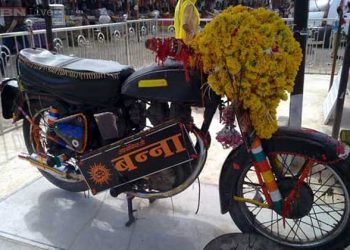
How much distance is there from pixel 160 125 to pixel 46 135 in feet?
3.47

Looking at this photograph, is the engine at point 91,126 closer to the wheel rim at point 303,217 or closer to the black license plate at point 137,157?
the black license plate at point 137,157

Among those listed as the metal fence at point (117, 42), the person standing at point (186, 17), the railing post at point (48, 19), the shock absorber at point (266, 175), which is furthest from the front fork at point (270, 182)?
the metal fence at point (117, 42)

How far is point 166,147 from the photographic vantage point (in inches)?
87.0

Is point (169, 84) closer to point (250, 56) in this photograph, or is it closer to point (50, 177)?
point (250, 56)

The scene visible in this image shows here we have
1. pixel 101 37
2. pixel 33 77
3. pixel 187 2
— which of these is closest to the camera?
pixel 33 77

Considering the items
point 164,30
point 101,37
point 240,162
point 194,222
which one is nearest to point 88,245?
point 194,222

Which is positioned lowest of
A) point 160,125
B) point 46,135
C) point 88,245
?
point 88,245

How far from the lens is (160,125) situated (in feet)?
7.21

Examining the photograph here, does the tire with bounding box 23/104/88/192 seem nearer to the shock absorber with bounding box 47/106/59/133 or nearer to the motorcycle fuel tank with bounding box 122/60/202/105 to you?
the shock absorber with bounding box 47/106/59/133

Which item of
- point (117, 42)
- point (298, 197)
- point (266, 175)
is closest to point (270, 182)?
point (266, 175)

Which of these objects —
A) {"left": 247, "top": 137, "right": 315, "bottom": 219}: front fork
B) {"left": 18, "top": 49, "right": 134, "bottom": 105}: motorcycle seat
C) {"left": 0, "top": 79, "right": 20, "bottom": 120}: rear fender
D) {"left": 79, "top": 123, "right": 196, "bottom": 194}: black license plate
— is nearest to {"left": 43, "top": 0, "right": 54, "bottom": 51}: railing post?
{"left": 0, "top": 79, "right": 20, "bottom": 120}: rear fender

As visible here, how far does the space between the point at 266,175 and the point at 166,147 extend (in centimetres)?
58

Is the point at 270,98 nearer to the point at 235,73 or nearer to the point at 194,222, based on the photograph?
the point at 235,73

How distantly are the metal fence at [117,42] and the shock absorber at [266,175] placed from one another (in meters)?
3.53
